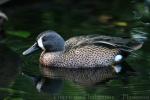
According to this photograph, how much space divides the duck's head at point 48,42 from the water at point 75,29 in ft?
0.61

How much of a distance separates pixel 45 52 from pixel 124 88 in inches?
77.4

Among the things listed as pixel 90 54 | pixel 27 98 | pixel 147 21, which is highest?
pixel 147 21

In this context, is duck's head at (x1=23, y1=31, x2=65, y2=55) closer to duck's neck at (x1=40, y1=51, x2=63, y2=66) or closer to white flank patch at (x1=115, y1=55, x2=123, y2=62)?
duck's neck at (x1=40, y1=51, x2=63, y2=66)

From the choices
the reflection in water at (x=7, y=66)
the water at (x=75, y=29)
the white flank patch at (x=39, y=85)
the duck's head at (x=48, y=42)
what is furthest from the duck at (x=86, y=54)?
the white flank patch at (x=39, y=85)

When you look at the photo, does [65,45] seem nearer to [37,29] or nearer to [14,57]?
[14,57]

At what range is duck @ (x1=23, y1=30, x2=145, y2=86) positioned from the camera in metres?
10.6

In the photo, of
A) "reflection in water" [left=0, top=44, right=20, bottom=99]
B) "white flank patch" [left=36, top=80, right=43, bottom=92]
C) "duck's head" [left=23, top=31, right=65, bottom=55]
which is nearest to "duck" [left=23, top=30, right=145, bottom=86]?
"duck's head" [left=23, top=31, right=65, bottom=55]

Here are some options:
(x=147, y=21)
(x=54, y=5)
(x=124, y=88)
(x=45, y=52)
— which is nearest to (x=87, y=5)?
(x=54, y=5)

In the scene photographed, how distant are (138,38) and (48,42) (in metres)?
1.53

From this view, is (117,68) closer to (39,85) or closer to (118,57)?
(118,57)

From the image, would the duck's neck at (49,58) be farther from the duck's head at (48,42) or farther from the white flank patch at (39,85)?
the white flank patch at (39,85)

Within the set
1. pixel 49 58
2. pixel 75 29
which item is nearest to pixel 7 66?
pixel 49 58

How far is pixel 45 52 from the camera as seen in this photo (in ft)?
36.2

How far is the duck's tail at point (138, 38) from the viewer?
1068 centimetres
